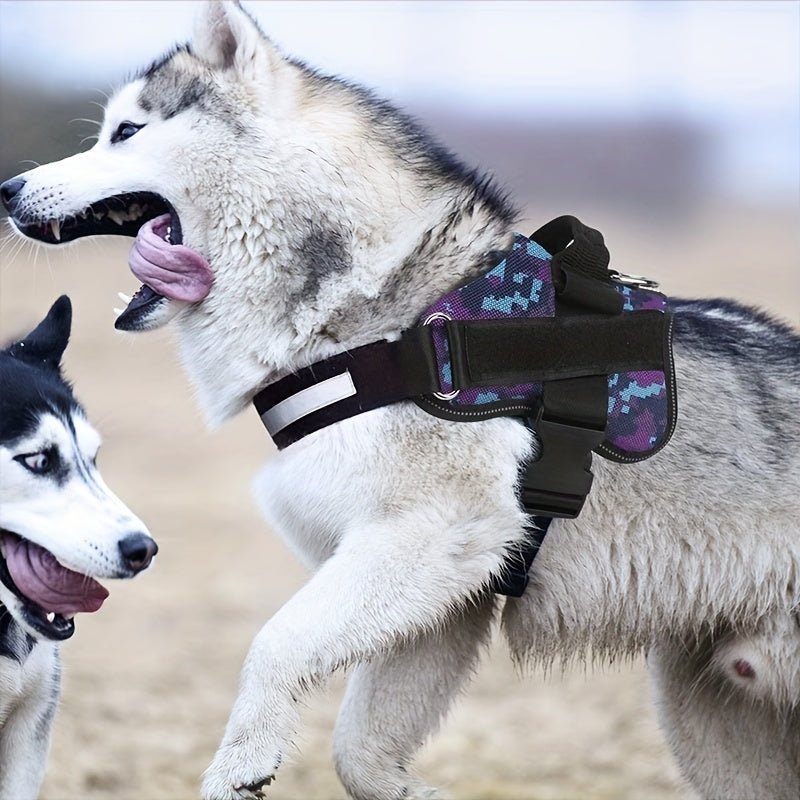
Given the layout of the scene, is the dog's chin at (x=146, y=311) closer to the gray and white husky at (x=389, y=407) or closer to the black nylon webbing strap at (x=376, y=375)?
the gray and white husky at (x=389, y=407)

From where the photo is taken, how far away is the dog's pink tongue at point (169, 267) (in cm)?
321

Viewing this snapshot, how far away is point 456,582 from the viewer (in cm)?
302

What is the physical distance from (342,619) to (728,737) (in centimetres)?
153

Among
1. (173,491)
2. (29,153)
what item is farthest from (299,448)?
(173,491)

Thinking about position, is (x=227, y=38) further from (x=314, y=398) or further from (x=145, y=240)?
(x=314, y=398)

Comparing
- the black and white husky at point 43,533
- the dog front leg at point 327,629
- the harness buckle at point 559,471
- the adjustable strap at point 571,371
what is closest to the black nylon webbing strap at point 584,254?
the adjustable strap at point 571,371

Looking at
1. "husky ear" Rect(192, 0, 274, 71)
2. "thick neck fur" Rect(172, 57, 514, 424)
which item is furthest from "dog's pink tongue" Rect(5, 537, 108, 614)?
"husky ear" Rect(192, 0, 274, 71)

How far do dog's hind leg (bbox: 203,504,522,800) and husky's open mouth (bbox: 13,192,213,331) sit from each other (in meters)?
0.83

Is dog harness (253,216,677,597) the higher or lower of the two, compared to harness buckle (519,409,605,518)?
higher

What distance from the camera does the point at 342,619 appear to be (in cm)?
291

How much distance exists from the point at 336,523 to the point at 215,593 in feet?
14.1

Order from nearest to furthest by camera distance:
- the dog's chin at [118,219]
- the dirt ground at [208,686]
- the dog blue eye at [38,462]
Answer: the dog blue eye at [38,462]
the dog's chin at [118,219]
the dirt ground at [208,686]

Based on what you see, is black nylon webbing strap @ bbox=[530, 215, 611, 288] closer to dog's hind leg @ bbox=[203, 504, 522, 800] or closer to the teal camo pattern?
the teal camo pattern

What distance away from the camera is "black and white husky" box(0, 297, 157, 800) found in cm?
308
